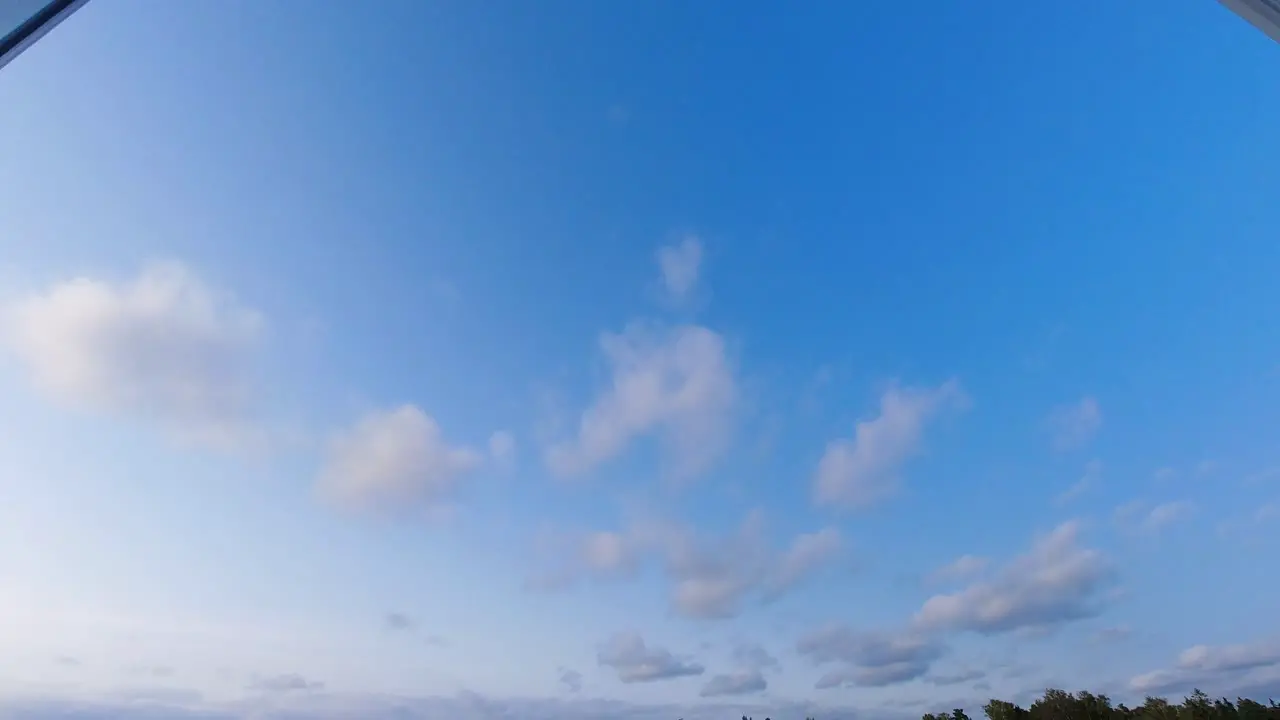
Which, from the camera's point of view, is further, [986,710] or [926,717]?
[926,717]

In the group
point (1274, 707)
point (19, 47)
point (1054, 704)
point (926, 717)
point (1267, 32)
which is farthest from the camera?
point (926, 717)

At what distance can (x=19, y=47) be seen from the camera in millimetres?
10008

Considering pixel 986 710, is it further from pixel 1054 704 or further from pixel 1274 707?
pixel 1274 707

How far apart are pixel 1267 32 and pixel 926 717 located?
9039cm

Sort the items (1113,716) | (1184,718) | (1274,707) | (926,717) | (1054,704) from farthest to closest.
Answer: (926,717), (1054,704), (1113,716), (1184,718), (1274,707)

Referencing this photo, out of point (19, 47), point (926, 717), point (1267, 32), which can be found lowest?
point (926, 717)

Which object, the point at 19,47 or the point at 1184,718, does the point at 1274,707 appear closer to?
the point at 1184,718

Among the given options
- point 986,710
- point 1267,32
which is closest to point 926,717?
point 986,710

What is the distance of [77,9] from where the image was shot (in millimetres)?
10875

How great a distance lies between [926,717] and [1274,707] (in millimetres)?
38053

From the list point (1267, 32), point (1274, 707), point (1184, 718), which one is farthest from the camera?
point (1184, 718)

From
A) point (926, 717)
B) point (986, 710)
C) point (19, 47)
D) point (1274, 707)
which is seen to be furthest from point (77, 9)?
point (926, 717)

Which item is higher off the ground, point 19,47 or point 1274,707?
point 19,47

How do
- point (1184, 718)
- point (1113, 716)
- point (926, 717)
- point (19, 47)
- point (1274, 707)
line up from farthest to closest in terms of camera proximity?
point (926, 717), point (1113, 716), point (1184, 718), point (1274, 707), point (19, 47)
